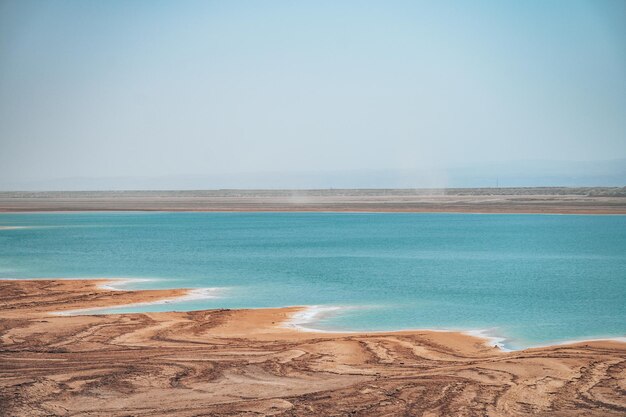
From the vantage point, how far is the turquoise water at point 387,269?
19.4 meters

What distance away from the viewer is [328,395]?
10906 mm

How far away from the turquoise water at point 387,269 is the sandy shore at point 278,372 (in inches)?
93.0

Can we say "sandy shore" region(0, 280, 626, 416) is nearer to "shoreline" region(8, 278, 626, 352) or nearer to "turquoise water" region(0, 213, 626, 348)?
"shoreline" region(8, 278, 626, 352)

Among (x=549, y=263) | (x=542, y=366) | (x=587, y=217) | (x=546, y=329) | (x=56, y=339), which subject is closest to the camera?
(x=542, y=366)

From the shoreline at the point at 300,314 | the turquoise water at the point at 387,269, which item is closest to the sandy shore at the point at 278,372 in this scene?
the shoreline at the point at 300,314

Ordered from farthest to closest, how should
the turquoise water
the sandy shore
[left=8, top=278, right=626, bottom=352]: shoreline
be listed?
1. the turquoise water
2. [left=8, top=278, right=626, bottom=352]: shoreline
3. the sandy shore

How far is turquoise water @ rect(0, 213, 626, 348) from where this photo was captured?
63.7 ft

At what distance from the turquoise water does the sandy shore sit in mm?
2361

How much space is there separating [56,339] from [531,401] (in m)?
9.88

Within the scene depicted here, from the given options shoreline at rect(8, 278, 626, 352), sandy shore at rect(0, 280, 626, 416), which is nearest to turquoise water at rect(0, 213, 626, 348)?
shoreline at rect(8, 278, 626, 352)

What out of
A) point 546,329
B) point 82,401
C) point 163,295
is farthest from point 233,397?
point 163,295

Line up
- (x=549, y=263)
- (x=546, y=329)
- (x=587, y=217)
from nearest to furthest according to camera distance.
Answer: (x=546, y=329), (x=549, y=263), (x=587, y=217)

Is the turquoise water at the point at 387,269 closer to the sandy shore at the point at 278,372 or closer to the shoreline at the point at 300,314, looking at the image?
the shoreline at the point at 300,314

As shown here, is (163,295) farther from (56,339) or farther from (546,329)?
(546,329)
